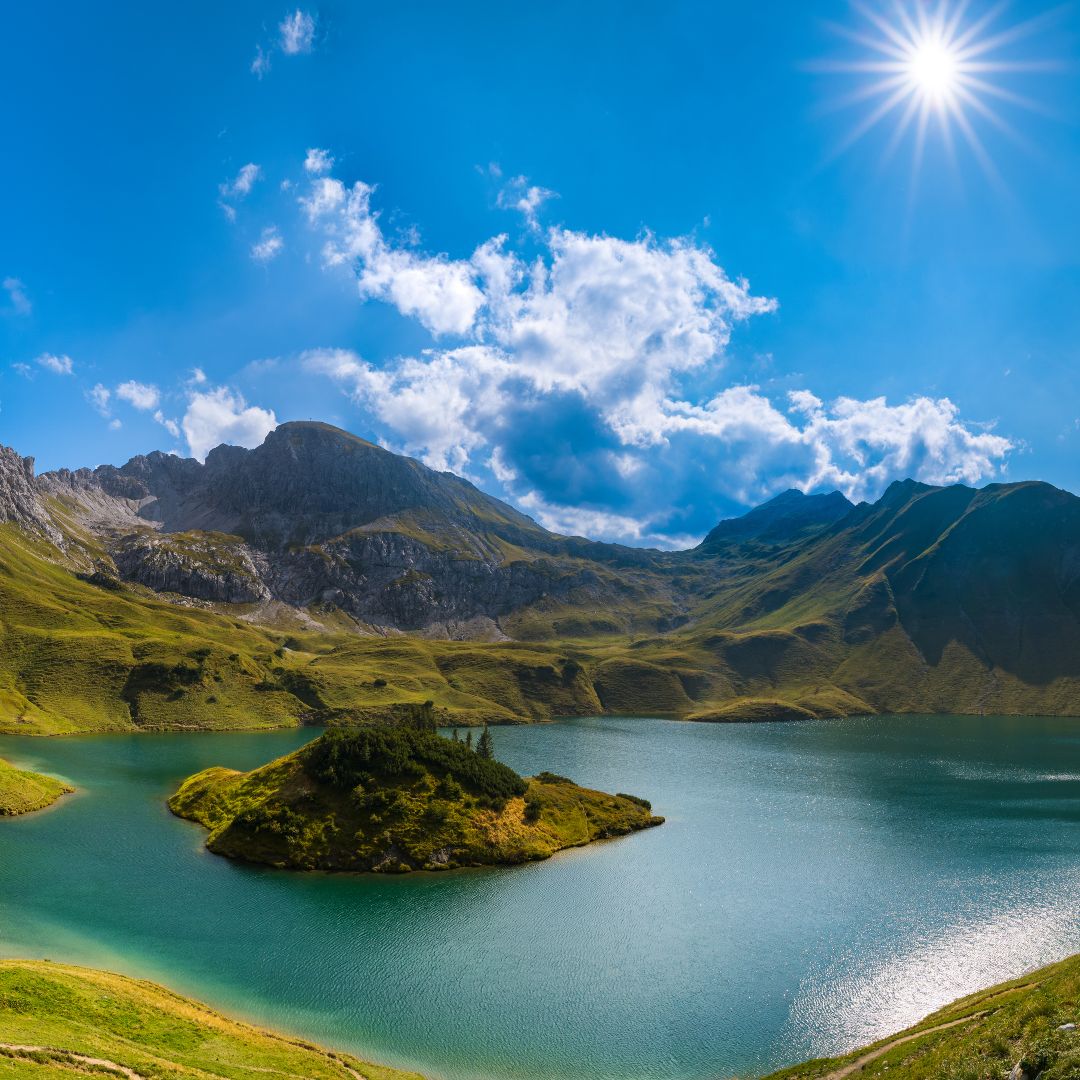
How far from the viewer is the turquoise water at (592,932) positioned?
47500 millimetres

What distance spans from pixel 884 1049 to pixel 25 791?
11682 cm

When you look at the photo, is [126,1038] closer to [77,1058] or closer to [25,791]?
[77,1058]

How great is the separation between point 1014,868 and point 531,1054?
75.2 meters

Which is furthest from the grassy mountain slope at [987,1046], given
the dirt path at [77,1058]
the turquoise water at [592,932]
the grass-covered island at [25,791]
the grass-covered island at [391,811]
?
the grass-covered island at [25,791]

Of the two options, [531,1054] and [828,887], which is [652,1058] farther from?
[828,887]

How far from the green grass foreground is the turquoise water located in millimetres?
4681

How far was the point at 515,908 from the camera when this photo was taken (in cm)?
7100

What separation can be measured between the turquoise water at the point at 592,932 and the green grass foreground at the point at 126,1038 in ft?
15.4

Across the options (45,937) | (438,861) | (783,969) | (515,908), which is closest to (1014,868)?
(783,969)

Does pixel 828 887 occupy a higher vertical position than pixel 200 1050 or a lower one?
higher

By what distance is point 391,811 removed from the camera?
8800 centimetres

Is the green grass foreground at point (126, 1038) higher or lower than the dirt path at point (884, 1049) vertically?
lower

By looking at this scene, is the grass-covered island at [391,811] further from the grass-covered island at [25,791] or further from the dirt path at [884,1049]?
the dirt path at [884,1049]

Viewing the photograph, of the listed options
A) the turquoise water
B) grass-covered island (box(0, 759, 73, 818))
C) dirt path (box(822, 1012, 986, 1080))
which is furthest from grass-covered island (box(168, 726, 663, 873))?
dirt path (box(822, 1012, 986, 1080))
